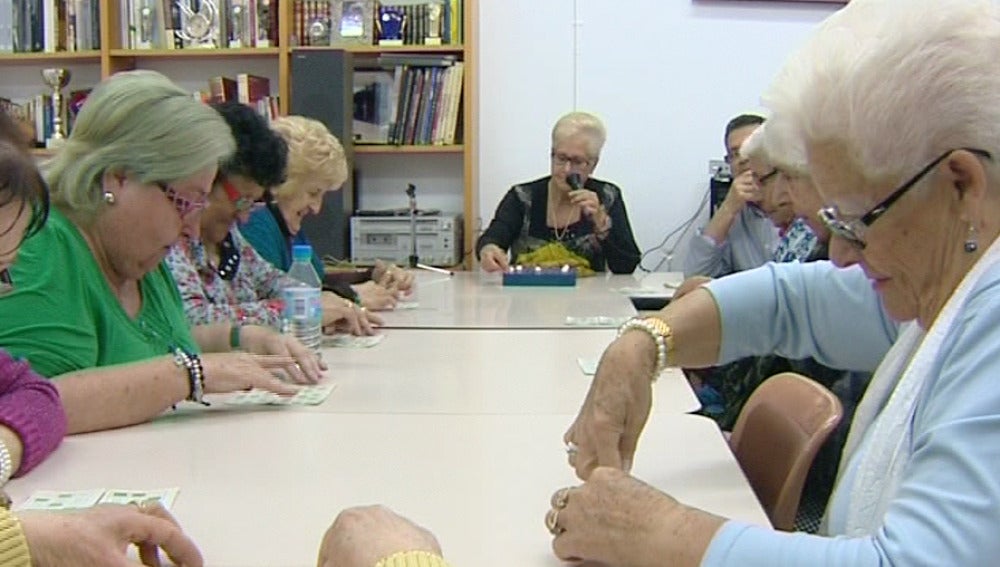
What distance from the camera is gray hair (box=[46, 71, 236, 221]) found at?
72.4 inches

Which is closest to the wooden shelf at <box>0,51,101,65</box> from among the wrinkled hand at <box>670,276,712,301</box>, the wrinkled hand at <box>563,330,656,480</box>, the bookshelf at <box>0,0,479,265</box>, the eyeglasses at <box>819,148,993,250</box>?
the bookshelf at <box>0,0,479,265</box>

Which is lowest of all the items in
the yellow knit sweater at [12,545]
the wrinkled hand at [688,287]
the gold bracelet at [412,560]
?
the yellow knit sweater at [12,545]

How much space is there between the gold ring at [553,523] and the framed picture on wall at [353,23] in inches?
150

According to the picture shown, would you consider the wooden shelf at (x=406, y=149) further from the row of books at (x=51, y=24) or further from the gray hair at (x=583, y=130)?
the row of books at (x=51, y=24)

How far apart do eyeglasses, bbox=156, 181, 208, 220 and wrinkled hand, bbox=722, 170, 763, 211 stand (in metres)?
2.13

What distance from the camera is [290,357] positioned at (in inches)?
81.1

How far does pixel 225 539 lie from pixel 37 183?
493 millimetres

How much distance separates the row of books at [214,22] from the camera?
15.4ft

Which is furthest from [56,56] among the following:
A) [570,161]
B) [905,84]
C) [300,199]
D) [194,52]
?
[905,84]

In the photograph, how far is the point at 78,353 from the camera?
1720mm

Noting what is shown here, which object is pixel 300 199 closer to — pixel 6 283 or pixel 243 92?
pixel 243 92

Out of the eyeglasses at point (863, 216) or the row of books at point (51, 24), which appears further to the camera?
the row of books at point (51, 24)

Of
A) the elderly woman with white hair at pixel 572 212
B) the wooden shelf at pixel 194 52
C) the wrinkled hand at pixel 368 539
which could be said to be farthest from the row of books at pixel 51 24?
the wrinkled hand at pixel 368 539

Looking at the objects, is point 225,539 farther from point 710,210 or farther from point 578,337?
point 710,210
